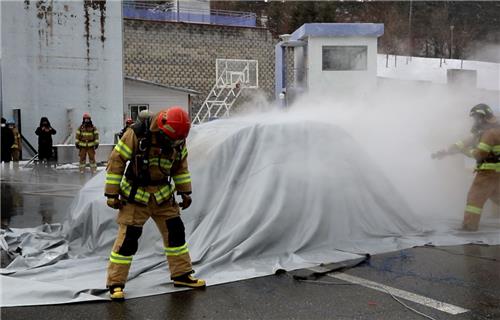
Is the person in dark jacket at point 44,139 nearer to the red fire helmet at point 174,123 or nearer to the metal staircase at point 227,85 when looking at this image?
the red fire helmet at point 174,123

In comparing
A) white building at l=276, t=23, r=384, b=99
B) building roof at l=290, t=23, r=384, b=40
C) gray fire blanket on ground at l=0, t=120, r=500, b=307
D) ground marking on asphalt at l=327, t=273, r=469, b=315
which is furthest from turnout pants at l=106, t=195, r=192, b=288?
building roof at l=290, t=23, r=384, b=40

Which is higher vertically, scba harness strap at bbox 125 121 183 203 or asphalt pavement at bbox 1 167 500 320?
scba harness strap at bbox 125 121 183 203

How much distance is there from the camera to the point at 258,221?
5.59m

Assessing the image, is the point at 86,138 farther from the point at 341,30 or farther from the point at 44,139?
the point at 341,30

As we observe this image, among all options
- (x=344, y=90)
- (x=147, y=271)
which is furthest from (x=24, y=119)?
(x=147, y=271)

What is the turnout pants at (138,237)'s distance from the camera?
4.41 meters

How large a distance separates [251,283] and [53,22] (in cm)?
1839

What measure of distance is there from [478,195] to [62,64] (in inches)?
689

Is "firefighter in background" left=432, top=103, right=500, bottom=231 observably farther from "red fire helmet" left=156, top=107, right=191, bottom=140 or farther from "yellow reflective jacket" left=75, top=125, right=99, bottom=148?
"yellow reflective jacket" left=75, top=125, right=99, bottom=148

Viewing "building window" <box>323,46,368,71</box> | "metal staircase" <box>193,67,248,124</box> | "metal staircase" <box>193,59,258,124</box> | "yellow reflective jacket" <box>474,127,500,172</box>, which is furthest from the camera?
"metal staircase" <box>193,59,258,124</box>

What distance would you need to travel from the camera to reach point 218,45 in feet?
107

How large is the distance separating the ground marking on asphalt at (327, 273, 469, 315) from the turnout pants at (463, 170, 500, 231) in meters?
2.50

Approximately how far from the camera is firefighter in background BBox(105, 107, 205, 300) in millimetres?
4359

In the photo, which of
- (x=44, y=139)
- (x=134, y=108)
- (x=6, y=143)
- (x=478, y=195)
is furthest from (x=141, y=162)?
(x=134, y=108)
